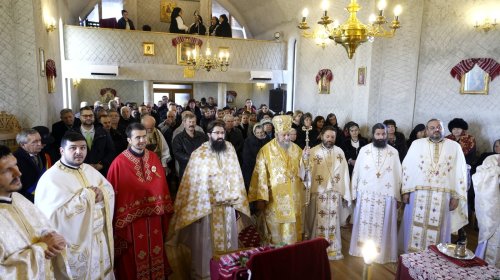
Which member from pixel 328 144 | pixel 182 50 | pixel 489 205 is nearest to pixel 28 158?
pixel 328 144

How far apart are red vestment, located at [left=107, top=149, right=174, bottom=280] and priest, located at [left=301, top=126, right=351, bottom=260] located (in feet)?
A: 6.41

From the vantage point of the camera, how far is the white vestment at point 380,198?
4539 mm

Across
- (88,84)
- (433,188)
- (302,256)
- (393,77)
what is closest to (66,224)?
(302,256)

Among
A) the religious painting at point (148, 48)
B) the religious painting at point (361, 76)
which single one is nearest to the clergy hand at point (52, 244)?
the religious painting at point (361, 76)

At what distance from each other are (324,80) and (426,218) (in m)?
Answer: 7.08

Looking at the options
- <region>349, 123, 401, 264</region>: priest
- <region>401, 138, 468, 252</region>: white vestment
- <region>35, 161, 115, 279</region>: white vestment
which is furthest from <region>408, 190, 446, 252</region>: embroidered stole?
<region>35, 161, 115, 279</region>: white vestment

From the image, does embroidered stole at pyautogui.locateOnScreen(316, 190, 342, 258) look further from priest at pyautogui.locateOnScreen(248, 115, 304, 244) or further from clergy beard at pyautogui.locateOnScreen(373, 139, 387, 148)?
clergy beard at pyautogui.locateOnScreen(373, 139, 387, 148)

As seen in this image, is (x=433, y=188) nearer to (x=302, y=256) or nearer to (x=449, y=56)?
(x=302, y=256)

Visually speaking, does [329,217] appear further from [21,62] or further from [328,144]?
[21,62]

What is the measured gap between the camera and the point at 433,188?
14.5 feet

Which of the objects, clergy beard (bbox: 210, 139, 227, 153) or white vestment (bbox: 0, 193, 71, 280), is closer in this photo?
white vestment (bbox: 0, 193, 71, 280)

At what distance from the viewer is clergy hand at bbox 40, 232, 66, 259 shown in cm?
215

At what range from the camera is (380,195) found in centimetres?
454

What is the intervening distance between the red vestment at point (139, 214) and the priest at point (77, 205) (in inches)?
11.6
